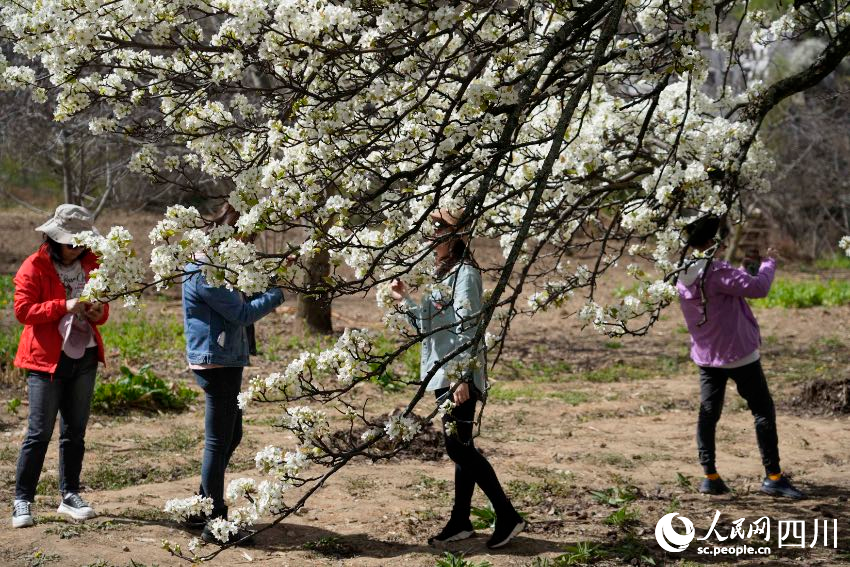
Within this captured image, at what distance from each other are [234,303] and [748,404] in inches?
133

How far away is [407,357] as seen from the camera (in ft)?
36.5

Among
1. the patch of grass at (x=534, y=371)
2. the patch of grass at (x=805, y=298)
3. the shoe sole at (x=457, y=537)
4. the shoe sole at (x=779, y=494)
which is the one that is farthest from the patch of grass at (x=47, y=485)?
the patch of grass at (x=805, y=298)

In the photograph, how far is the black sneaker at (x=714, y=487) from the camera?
637cm

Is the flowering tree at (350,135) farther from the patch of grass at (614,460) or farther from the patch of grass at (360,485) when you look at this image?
the patch of grass at (614,460)

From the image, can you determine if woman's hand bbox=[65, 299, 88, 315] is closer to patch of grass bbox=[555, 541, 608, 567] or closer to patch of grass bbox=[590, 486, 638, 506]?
patch of grass bbox=[555, 541, 608, 567]

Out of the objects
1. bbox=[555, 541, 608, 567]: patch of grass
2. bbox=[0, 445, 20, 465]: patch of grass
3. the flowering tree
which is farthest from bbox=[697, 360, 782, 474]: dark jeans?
bbox=[0, 445, 20, 465]: patch of grass

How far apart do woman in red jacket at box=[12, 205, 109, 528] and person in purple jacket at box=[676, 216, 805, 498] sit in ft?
12.0

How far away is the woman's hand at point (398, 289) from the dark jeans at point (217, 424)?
1057 mm

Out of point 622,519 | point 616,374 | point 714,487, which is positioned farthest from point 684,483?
point 616,374

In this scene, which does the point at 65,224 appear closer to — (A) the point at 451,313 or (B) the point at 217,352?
(B) the point at 217,352

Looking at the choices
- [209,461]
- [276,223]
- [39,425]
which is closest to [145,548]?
[209,461]

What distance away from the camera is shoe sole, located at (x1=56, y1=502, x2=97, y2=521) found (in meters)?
5.39

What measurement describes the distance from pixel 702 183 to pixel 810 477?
3.02 m

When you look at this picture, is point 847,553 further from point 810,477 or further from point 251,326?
point 251,326
